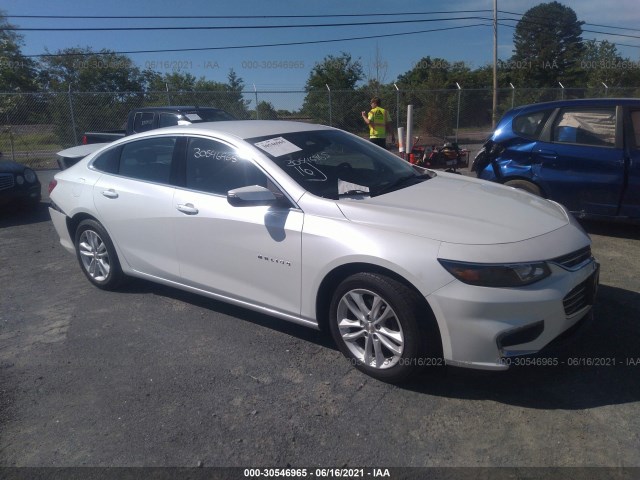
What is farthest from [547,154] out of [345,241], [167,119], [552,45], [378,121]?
[552,45]

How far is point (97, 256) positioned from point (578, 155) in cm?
530

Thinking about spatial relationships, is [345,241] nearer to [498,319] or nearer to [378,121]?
[498,319]

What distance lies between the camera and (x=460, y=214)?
10.6ft

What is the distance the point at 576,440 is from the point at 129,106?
1706 centimetres

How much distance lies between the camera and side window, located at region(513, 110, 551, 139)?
628cm

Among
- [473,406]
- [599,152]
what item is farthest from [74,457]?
[599,152]

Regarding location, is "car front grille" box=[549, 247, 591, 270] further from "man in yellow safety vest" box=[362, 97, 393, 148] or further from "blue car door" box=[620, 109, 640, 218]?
"man in yellow safety vest" box=[362, 97, 393, 148]

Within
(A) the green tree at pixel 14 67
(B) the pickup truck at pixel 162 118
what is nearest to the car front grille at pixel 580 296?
(B) the pickup truck at pixel 162 118

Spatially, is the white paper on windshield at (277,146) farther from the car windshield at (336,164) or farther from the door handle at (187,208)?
the door handle at (187,208)

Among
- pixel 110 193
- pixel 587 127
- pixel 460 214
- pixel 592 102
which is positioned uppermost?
pixel 592 102

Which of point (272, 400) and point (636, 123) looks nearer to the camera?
point (272, 400)

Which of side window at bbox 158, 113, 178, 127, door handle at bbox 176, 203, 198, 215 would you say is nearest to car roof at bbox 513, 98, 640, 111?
door handle at bbox 176, 203, 198, 215

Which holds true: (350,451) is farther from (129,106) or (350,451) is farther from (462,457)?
(129,106)

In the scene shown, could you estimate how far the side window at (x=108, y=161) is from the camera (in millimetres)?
4723
